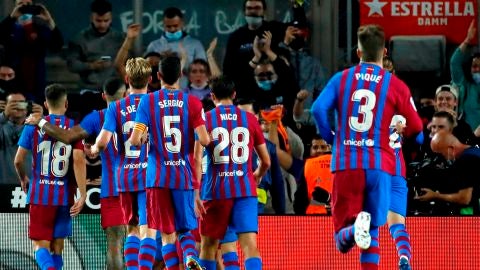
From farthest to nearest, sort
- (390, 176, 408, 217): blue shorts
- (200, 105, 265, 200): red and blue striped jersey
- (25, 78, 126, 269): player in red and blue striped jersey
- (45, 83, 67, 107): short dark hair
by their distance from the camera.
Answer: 1. (45, 83, 67, 107): short dark hair
2. (25, 78, 126, 269): player in red and blue striped jersey
3. (200, 105, 265, 200): red and blue striped jersey
4. (390, 176, 408, 217): blue shorts

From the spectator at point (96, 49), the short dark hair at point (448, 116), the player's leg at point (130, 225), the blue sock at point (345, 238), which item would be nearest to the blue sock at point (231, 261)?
the player's leg at point (130, 225)

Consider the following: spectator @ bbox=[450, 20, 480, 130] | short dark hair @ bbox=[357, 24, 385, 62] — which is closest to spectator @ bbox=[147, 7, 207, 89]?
spectator @ bbox=[450, 20, 480, 130]

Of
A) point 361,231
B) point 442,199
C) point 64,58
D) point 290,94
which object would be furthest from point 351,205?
point 64,58

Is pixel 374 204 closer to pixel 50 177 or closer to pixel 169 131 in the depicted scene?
pixel 169 131

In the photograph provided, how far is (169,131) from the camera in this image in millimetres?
11367

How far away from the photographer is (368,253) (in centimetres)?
1041

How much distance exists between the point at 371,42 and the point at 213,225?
2621mm

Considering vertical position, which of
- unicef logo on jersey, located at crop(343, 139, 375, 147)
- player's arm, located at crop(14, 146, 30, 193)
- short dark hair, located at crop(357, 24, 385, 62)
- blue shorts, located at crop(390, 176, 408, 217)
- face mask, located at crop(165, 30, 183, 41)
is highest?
face mask, located at crop(165, 30, 183, 41)

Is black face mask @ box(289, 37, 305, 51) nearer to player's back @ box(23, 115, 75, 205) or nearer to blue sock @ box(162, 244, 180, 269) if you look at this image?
player's back @ box(23, 115, 75, 205)

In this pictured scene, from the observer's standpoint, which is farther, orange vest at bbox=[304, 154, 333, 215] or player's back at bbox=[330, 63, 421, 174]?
orange vest at bbox=[304, 154, 333, 215]

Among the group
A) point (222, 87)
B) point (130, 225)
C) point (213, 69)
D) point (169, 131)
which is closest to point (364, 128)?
point (169, 131)

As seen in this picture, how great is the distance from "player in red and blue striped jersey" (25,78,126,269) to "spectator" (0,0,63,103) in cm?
354

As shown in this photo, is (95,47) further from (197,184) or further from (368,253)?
(368,253)

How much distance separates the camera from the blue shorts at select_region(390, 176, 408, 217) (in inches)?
451
